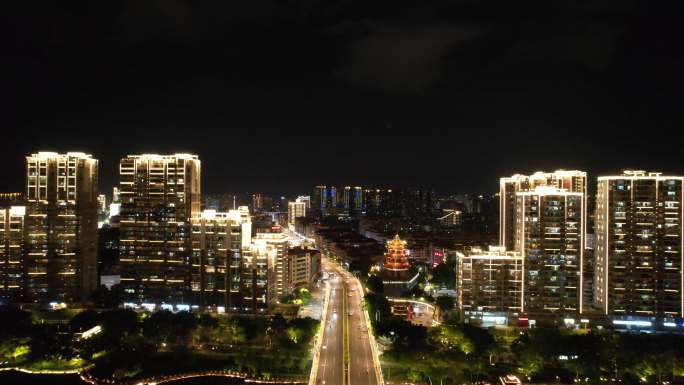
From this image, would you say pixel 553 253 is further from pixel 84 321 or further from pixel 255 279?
pixel 84 321

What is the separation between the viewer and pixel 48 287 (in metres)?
21.2

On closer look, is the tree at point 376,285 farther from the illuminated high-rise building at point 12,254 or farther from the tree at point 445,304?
the illuminated high-rise building at point 12,254

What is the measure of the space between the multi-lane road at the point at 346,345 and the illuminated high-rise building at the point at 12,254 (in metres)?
11.7

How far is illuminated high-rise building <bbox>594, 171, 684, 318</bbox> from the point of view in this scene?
742 inches

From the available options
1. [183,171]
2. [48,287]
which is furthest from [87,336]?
[183,171]

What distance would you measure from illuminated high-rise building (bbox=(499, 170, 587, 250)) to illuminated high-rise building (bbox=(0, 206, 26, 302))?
745 inches

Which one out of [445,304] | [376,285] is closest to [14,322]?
[376,285]

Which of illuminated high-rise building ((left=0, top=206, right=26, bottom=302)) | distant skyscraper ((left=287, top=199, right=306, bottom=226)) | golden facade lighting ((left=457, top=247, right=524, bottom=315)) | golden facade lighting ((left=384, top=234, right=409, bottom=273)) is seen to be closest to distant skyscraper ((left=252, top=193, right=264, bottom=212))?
distant skyscraper ((left=287, top=199, right=306, bottom=226))

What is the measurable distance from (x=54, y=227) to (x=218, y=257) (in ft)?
21.4

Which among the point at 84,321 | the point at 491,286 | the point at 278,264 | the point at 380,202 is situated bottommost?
the point at 84,321

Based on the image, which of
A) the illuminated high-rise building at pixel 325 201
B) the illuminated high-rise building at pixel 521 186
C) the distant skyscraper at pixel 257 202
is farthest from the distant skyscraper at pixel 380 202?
the illuminated high-rise building at pixel 521 186

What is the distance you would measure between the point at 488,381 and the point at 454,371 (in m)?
1.01

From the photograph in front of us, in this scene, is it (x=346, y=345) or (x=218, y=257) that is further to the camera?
(x=218, y=257)

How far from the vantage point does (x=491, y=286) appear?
63.9 ft
